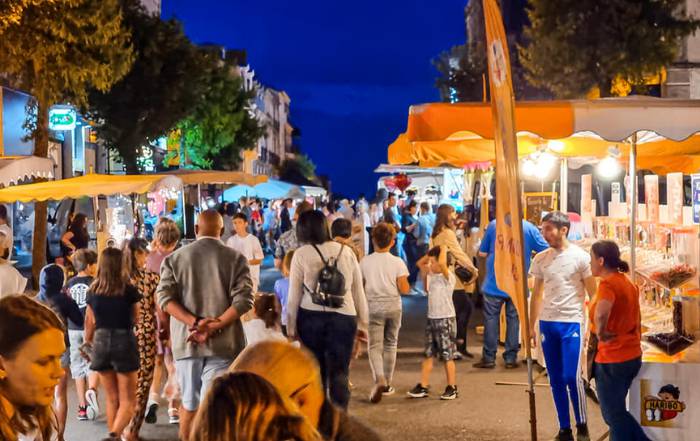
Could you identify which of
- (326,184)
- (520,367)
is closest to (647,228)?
(520,367)

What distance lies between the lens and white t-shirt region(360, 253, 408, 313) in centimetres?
844

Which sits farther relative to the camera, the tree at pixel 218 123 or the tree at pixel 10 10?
the tree at pixel 218 123

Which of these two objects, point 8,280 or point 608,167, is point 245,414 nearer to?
point 8,280

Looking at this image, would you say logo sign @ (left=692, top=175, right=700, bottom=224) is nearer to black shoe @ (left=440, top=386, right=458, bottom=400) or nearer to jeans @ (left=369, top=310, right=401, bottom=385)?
black shoe @ (left=440, top=386, right=458, bottom=400)

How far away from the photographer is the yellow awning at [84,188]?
12.2 metres

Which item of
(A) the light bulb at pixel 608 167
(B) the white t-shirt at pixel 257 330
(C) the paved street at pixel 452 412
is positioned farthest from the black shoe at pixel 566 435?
(A) the light bulb at pixel 608 167

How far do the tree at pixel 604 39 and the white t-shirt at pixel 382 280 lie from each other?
737 inches

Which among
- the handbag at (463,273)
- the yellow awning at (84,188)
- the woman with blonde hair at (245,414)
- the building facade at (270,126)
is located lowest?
the handbag at (463,273)

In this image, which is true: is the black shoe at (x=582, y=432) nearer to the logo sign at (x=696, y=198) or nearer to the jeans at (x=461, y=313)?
the logo sign at (x=696, y=198)

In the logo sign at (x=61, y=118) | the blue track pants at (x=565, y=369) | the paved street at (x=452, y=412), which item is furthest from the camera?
the logo sign at (x=61, y=118)

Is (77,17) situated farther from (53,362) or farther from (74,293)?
(53,362)

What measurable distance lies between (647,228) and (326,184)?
160975 mm

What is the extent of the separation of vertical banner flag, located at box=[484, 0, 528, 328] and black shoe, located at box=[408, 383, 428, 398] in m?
4.20

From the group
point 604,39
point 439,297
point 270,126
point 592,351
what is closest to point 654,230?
point 439,297
